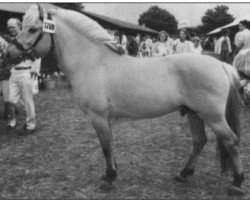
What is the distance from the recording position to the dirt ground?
12.1ft

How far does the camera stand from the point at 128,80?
3453 millimetres

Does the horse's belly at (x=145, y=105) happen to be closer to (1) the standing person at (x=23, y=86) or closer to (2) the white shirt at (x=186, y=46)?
(1) the standing person at (x=23, y=86)

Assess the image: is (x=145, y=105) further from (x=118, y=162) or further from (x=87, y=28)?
(x=118, y=162)

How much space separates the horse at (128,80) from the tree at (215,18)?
92.7m

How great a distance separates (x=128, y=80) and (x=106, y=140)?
0.79m

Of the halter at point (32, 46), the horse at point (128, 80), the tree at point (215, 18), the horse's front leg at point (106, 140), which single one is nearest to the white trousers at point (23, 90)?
the horse at point (128, 80)

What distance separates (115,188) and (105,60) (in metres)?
1.59

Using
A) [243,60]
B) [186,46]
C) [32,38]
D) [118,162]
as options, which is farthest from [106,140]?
[186,46]

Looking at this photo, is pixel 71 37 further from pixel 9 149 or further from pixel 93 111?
pixel 9 149

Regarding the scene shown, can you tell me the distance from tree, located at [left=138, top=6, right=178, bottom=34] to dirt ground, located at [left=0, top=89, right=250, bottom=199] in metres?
89.0

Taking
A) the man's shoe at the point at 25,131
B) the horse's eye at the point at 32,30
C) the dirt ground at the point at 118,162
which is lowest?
the man's shoe at the point at 25,131

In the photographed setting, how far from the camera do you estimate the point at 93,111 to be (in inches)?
139

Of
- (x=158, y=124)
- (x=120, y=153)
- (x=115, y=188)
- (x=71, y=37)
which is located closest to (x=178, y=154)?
(x=120, y=153)

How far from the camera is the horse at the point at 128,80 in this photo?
3.38 m
